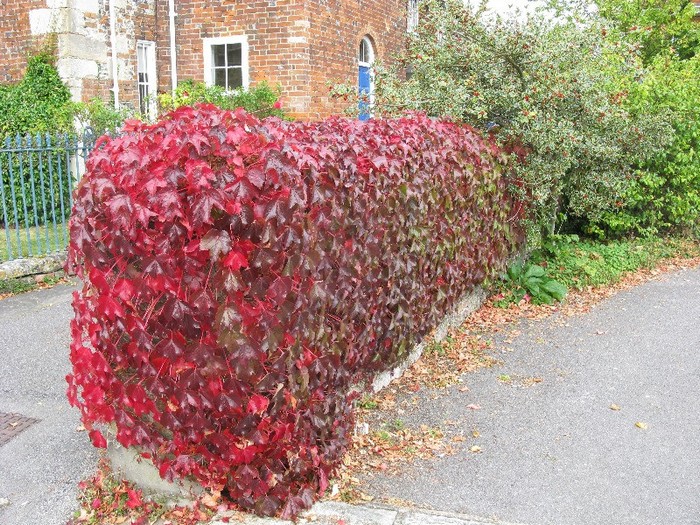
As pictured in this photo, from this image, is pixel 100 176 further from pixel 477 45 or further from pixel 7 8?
pixel 7 8

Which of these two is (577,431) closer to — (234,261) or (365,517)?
(365,517)

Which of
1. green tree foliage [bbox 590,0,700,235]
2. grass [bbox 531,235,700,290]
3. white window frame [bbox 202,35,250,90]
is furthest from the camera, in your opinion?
white window frame [bbox 202,35,250,90]

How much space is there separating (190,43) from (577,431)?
11406mm

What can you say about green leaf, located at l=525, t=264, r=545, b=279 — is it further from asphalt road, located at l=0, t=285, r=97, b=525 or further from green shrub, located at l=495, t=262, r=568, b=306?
asphalt road, located at l=0, t=285, r=97, b=525

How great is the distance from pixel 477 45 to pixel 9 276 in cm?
570

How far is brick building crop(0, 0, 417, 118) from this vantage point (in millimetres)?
11445

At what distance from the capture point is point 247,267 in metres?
3.02

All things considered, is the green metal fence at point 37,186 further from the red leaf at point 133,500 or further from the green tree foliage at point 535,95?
the red leaf at point 133,500

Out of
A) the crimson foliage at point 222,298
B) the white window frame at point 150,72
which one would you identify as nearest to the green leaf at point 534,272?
the crimson foliage at point 222,298

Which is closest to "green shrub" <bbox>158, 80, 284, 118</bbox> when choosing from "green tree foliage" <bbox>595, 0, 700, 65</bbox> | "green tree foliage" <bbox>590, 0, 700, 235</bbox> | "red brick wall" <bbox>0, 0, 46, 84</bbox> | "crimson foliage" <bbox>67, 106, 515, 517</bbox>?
"red brick wall" <bbox>0, 0, 46, 84</bbox>

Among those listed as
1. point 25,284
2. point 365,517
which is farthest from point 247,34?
point 365,517

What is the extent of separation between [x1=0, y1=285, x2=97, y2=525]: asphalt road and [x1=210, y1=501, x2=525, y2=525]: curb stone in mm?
1029

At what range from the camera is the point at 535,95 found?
719cm

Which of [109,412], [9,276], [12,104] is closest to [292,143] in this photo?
[109,412]
